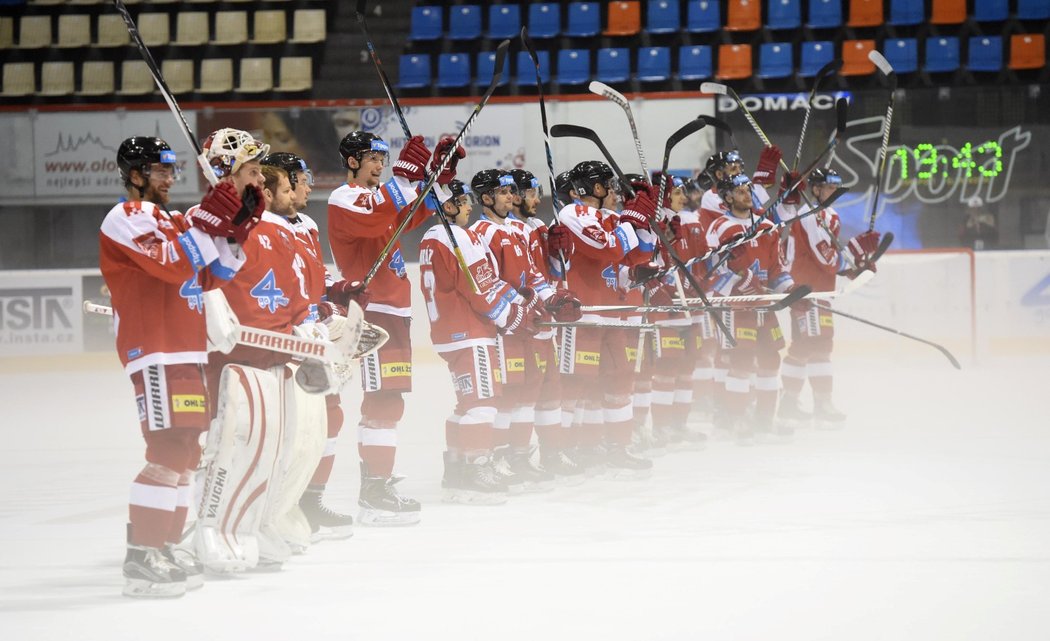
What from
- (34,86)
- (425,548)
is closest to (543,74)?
(34,86)

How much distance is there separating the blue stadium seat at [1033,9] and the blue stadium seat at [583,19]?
13.5ft

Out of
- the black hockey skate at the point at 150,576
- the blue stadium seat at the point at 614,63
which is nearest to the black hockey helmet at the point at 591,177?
the black hockey skate at the point at 150,576

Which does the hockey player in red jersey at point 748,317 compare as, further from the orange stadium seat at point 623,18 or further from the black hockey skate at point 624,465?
the orange stadium seat at point 623,18

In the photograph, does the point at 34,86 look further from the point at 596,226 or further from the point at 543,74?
the point at 596,226

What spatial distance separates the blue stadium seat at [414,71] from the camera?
42.9 ft

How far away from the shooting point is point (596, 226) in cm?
574

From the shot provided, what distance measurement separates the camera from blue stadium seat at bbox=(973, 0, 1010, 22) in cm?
1278

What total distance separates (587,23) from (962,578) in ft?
34.0

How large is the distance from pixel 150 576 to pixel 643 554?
155 centimetres

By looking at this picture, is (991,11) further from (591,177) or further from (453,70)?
(591,177)

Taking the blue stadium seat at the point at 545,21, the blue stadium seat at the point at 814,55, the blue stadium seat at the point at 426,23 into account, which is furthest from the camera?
the blue stadium seat at the point at 426,23

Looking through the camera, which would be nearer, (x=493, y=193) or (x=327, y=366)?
(x=327, y=366)

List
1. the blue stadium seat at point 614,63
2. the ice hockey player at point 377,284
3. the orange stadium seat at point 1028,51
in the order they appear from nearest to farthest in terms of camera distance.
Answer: the ice hockey player at point 377,284, the orange stadium seat at point 1028,51, the blue stadium seat at point 614,63

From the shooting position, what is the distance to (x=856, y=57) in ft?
41.3
